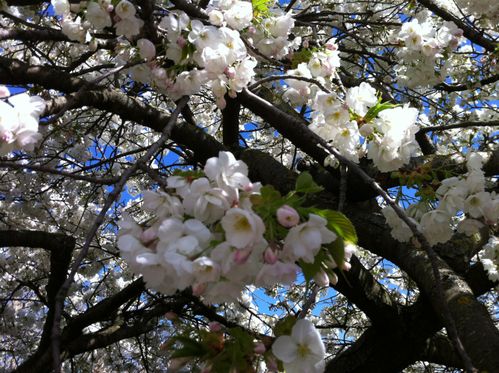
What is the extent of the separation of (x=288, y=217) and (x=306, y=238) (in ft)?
0.17

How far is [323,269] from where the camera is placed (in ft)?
3.44

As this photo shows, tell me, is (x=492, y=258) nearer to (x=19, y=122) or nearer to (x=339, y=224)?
(x=339, y=224)

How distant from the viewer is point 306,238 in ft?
3.03

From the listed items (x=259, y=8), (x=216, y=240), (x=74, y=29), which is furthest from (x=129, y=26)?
(x=216, y=240)

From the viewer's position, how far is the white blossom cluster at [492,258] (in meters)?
2.25

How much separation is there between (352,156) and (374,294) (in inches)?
61.0

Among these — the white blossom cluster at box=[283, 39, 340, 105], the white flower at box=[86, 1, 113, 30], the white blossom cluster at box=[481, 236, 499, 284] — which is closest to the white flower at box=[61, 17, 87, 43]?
the white flower at box=[86, 1, 113, 30]

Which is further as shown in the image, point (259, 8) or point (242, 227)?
point (259, 8)

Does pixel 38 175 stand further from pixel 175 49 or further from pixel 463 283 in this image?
pixel 463 283

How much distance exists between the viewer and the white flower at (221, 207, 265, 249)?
0.89 metres

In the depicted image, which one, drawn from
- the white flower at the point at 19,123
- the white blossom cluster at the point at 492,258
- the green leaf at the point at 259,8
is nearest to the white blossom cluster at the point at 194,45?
the green leaf at the point at 259,8

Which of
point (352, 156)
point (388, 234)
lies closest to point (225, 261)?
point (352, 156)

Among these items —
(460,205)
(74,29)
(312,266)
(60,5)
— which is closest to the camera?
(312,266)

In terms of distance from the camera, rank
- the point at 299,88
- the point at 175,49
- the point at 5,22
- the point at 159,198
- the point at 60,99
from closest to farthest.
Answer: the point at 159,198 → the point at 175,49 → the point at 60,99 → the point at 299,88 → the point at 5,22
